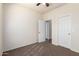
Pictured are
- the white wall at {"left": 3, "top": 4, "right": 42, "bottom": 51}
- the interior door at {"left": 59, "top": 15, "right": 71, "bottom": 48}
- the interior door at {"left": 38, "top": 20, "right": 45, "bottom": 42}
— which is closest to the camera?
the white wall at {"left": 3, "top": 4, "right": 42, "bottom": 51}

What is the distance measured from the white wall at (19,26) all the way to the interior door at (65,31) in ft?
6.46

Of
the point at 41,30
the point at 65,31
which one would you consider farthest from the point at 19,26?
the point at 65,31

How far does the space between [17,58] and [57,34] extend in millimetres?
4931

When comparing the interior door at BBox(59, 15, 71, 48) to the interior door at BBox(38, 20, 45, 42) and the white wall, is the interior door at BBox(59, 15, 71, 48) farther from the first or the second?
the white wall

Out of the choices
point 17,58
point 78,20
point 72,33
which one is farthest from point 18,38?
point 17,58

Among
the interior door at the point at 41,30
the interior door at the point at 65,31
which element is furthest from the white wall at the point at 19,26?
the interior door at the point at 65,31

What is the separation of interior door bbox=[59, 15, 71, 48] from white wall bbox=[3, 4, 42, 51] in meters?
1.97

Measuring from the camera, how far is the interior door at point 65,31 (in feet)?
15.0

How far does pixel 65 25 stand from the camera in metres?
4.86

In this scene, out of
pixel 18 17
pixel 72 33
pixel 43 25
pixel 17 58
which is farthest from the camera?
pixel 43 25

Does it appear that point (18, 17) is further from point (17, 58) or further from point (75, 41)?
point (17, 58)

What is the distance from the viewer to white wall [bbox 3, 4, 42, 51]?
4180mm

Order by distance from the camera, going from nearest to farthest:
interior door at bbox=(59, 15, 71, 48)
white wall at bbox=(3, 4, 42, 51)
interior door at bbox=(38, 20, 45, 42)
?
white wall at bbox=(3, 4, 42, 51) < interior door at bbox=(59, 15, 71, 48) < interior door at bbox=(38, 20, 45, 42)

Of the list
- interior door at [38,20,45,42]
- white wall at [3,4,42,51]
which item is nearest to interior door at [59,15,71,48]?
interior door at [38,20,45,42]
